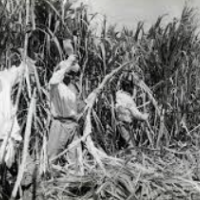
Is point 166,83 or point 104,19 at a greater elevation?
point 104,19

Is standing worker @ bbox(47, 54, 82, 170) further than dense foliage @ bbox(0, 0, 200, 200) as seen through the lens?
Yes

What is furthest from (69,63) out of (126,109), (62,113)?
(126,109)

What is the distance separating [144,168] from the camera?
431 centimetres

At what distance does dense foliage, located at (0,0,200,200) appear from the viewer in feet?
13.0

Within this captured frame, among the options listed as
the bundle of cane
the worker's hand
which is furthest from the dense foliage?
the worker's hand

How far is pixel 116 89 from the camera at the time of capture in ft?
17.4

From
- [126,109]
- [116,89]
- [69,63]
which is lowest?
[126,109]

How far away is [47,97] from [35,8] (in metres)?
1.01

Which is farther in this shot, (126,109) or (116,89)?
(116,89)

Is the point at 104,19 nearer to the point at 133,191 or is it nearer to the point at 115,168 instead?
the point at 115,168

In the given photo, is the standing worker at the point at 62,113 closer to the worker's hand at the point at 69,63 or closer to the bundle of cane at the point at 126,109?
the worker's hand at the point at 69,63

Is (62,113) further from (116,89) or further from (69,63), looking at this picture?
(116,89)

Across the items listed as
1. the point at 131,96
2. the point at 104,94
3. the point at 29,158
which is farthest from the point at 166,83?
the point at 29,158

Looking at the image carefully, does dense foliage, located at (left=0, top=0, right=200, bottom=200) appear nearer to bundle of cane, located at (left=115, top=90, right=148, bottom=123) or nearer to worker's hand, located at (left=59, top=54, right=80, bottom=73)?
bundle of cane, located at (left=115, top=90, right=148, bottom=123)
